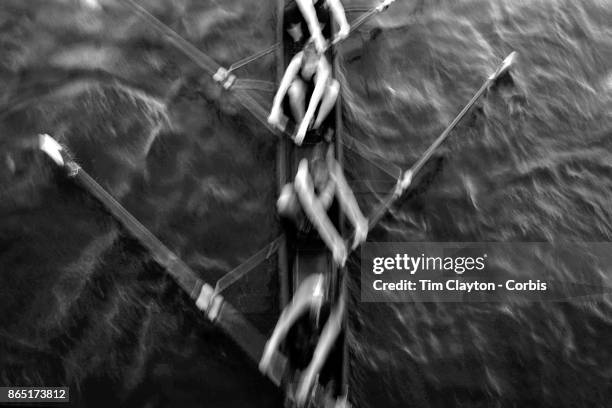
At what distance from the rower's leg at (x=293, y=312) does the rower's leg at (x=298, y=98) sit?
172 cm

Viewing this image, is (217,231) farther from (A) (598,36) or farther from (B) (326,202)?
(A) (598,36)

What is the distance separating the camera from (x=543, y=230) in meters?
5.90

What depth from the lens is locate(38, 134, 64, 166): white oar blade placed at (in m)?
5.29

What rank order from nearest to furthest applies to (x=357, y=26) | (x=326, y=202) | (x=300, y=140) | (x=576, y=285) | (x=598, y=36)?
1. (x=326, y=202)
2. (x=300, y=140)
3. (x=576, y=285)
4. (x=357, y=26)
5. (x=598, y=36)

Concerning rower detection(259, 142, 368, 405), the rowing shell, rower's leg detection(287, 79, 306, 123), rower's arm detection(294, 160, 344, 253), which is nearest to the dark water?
the rowing shell

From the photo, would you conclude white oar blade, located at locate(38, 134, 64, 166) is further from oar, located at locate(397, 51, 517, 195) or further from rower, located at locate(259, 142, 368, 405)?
oar, located at locate(397, 51, 517, 195)

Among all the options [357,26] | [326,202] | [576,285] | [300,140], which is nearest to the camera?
[326,202]

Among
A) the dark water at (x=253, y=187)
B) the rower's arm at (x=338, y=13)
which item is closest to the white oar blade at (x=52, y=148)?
the dark water at (x=253, y=187)

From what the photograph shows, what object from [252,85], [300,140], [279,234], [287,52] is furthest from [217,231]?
[287,52]

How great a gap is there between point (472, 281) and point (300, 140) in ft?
7.01

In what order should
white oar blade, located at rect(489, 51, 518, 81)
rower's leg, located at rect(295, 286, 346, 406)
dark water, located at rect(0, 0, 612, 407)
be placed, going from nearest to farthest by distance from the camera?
1. rower's leg, located at rect(295, 286, 346, 406)
2. dark water, located at rect(0, 0, 612, 407)
3. white oar blade, located at rect(489, 51, 518, 81)

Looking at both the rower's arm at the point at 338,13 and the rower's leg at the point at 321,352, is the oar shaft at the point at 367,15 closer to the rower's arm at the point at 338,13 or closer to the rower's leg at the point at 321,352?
the rower's arm at the point at 338,13

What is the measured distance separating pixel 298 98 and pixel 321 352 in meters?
2.38

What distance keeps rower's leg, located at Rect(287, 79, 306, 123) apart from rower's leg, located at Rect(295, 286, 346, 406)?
1886 millimetres
